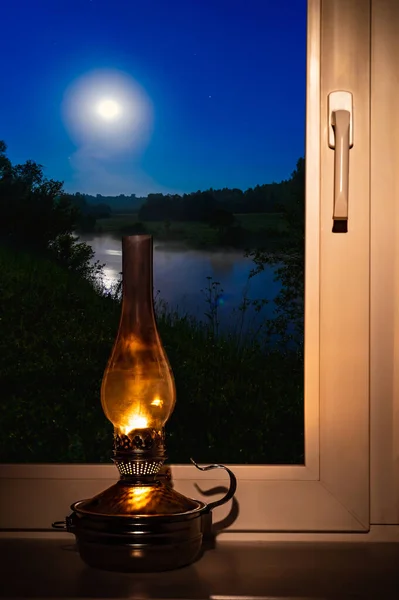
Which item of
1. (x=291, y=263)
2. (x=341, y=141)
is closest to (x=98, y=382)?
(x=291, y=263)

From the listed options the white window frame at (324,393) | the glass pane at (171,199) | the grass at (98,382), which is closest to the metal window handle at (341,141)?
the white window frame at (324,393)

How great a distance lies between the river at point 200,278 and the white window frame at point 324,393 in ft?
0.49

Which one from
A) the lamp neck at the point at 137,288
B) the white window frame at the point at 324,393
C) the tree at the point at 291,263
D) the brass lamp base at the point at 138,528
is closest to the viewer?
the brass lamp base at the point at 138,528

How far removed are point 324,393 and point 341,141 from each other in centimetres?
41

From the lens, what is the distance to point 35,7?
156 centimetres

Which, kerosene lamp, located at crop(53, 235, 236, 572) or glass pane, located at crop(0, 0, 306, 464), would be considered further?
glass pane, located at crop(0, 0, 306, 464)

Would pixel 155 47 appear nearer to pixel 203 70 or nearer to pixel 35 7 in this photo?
pixel 203 70

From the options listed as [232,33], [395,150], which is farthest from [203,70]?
[395,150]

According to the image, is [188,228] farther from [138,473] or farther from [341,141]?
[138,473]

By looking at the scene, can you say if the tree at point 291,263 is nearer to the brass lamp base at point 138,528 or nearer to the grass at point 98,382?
the grass at point 98,382

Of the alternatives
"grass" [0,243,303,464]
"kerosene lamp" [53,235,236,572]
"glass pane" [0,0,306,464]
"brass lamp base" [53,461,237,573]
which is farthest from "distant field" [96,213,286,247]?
"brass lamp base" [53,461,237,573]

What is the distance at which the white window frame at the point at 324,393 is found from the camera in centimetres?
140

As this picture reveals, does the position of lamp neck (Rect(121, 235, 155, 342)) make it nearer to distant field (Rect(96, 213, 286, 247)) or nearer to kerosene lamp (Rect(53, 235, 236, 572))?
kerosene lamp (Rect(53, 235, 236, 572))

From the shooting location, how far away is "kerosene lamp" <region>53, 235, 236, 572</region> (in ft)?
3.81
